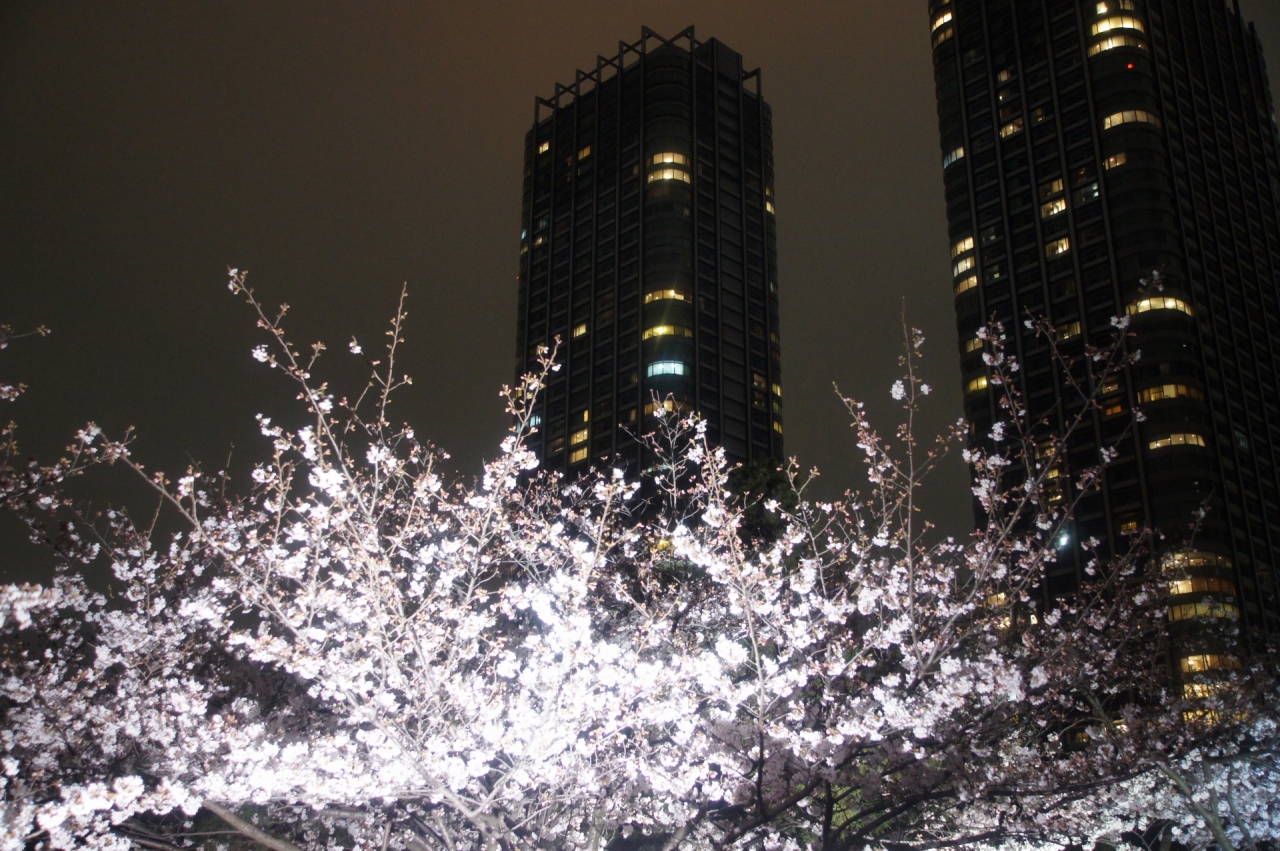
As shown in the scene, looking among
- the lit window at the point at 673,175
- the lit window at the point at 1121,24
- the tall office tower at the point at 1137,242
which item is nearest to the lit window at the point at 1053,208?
the tall office tower at the point at 1137,242

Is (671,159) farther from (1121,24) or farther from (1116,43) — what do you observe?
(1121,24)

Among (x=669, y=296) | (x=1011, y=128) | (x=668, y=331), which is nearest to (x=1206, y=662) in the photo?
(x=1011, y=128)

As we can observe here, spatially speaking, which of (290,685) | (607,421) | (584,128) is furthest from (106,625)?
(584,128)

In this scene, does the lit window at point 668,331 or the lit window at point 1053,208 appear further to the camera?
the lit window at point 668,331

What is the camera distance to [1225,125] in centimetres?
8731

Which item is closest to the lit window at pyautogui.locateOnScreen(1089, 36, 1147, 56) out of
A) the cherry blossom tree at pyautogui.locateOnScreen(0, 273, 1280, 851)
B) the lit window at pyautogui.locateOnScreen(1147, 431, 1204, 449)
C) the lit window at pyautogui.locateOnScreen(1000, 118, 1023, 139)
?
the lit window at pyautogui.locateOnScreen(1000, 118, 1023, 139)

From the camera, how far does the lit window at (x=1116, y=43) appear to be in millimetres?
80062

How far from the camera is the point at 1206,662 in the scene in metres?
61.4

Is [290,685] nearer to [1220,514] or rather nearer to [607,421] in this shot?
[1220,514]

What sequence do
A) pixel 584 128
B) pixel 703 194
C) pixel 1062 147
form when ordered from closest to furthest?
1. pixel 1062 147
2. pixel 703 194
3. pixel 584 128

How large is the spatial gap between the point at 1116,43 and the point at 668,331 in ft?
158

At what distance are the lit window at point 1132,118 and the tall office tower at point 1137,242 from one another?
0.62 ft

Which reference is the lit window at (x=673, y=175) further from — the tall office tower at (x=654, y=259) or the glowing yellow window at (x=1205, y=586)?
the glowing yellow window at (x=1205, y=586)

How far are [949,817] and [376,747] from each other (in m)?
7.13
